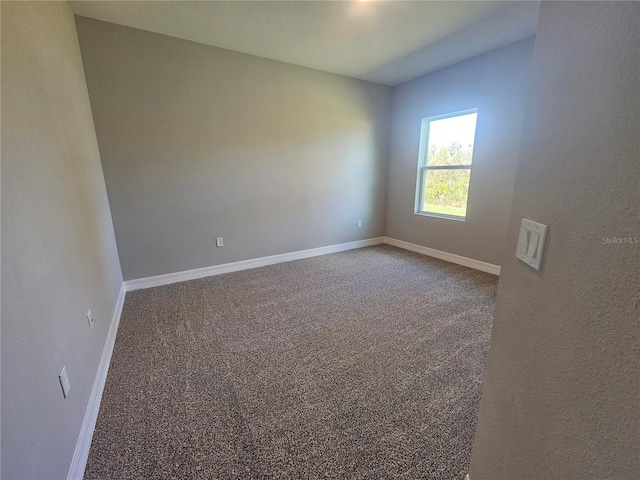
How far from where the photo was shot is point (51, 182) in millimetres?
1314

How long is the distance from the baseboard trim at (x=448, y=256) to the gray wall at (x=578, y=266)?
120 inches

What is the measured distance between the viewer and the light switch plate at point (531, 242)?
2.07ft

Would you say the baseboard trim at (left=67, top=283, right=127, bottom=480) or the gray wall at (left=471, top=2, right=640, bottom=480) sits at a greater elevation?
the gray wall at (left=471, top=2, right=640, bottom=480)

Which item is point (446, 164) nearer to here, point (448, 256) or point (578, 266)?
point (448, 256)

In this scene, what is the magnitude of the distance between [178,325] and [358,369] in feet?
4.97

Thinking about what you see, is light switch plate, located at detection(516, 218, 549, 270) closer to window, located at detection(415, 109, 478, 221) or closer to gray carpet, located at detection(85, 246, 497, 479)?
gray carpet, located at detection(85, 246, 497, 479)

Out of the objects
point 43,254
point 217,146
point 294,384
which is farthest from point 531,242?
point 217,146

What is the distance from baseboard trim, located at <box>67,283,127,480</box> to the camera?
1.09 metres

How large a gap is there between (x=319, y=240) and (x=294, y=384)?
107 inches

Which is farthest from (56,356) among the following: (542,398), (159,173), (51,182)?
(159,173)

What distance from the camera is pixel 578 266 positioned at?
0.53m

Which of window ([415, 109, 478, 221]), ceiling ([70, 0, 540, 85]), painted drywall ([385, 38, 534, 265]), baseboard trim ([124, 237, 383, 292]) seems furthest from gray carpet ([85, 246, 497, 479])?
ceiling ([70, 0, 540, 85])

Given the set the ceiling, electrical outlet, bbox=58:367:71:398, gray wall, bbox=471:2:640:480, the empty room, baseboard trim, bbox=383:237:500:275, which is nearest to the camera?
gray wall, bbox=471:2:640:480

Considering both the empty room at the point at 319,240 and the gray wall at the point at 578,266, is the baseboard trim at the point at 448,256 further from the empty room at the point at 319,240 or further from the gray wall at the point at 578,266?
the gray wall at the point at 578,266
